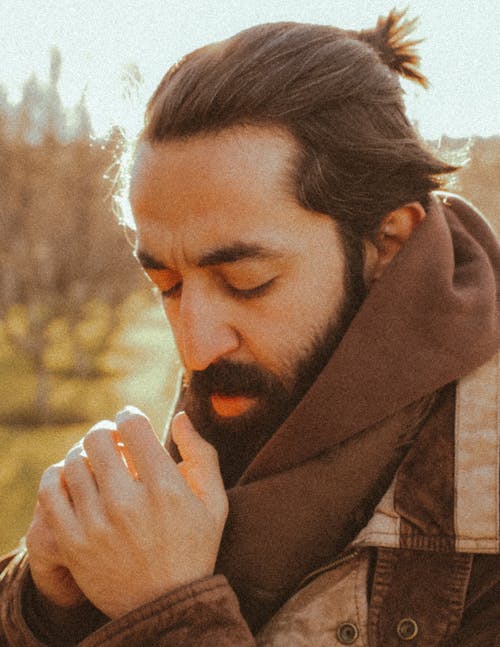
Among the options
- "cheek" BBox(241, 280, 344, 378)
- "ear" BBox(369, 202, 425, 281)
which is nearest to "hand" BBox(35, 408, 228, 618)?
"cheek" BBox(241, 280, 344, 378)

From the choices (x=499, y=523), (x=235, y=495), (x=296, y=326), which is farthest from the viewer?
(x=296, y=326)

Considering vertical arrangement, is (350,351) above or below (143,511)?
above

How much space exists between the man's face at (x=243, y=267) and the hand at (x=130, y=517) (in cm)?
28

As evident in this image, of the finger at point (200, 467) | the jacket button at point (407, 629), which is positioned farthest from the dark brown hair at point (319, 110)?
the jacket button at point (407, 629)

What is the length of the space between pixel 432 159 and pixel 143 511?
4.68ft

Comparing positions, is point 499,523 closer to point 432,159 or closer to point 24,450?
point 432,159

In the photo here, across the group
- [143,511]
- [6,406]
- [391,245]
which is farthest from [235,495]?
[6,406]

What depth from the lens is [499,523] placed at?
1634mm

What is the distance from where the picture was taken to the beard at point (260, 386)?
2064 millimetres

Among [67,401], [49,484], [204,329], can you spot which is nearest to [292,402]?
[204,329]

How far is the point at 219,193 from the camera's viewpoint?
197 centimetres

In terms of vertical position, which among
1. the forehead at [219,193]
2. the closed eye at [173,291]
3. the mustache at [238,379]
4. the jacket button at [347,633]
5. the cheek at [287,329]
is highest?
the forehead at [219,193]

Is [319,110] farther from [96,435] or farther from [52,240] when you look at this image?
[52,240]

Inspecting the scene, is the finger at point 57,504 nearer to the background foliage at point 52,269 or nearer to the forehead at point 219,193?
the forehead at point 219,193
